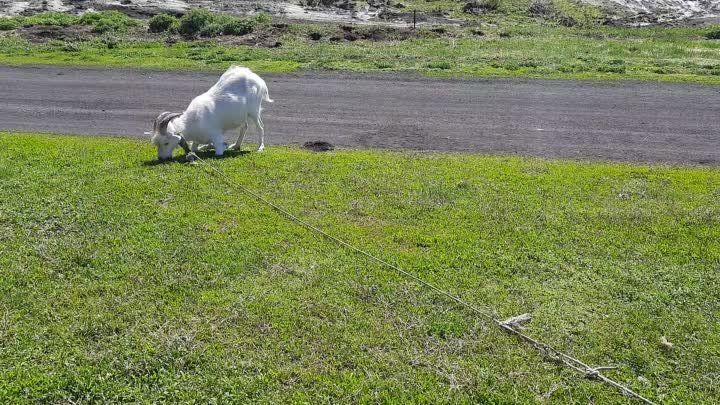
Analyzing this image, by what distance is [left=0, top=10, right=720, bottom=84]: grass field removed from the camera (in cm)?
2552

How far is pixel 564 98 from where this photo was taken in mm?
20688

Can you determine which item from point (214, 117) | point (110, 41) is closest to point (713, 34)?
point (214, 117)

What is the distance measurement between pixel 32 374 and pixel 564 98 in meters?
17.8

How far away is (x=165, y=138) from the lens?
13078mm

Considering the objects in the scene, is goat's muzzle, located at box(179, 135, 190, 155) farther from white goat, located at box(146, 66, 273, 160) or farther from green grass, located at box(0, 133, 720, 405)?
green grass, located at box(0, 133, 720, 405)

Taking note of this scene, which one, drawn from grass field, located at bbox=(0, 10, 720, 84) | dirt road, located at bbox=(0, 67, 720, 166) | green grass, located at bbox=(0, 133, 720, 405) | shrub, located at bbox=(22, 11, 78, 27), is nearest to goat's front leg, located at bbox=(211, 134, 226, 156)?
green grass, located at bbox=(0, 133, 720, 405)

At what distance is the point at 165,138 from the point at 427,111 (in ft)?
28.7

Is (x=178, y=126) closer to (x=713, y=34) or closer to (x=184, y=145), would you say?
(x=184, y=145)

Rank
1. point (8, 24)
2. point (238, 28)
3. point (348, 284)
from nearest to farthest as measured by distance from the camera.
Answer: point (348, 284), point (238, 28), point (8, 24)

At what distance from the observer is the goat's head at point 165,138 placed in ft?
42.5

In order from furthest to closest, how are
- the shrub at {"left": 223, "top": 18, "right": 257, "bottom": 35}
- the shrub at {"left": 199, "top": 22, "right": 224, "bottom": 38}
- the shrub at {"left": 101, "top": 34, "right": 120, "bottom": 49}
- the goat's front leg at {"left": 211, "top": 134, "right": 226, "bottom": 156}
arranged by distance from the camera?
1. the shrub at {"left": 223, "top": 18, "right": 257, "bottom": 35}
2. the shrub at {"left": 199, "top": 22, "right": 224, "bottom": 38}
3. the shrub at {"left": 101, "top": 34, "right": 120, "bottom": 49}
4. the goat's front leg at {"left": 211, "top": 134, "right": 226, "bottom": 156}

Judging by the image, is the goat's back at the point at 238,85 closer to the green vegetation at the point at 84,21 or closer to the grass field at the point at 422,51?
the grass field at the point at 422,51

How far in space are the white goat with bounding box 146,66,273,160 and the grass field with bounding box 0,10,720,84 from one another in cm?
1141

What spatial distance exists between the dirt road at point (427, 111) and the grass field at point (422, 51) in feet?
6.75
